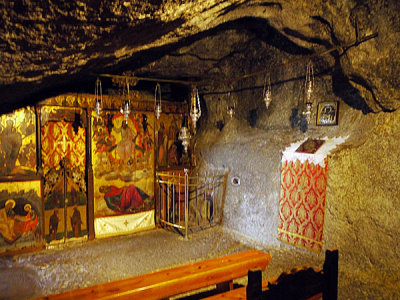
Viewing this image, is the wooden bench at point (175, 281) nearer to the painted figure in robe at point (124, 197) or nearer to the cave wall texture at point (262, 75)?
the cave wall texture at point (262, 75)

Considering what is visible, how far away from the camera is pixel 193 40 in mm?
4531

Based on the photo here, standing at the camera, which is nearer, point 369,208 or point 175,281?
point 175,281

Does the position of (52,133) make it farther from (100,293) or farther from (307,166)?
→ (307,166)

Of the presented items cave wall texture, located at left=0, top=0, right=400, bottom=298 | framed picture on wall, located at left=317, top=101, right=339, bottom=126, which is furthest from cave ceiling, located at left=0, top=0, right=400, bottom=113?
framed picture on wall, located at left=317, top=101, right=339, bottom=126

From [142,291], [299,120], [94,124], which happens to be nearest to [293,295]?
[142,291]

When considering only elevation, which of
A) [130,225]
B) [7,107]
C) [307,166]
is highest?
[7,107]

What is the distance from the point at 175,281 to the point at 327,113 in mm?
3598

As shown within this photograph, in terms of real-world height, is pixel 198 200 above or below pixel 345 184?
below

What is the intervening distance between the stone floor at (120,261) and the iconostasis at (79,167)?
0.45m

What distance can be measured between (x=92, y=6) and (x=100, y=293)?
236 cm

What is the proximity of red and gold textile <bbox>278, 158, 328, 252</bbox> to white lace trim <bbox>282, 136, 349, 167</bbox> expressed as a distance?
0.18ft

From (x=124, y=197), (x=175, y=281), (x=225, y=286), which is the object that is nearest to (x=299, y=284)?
(x=175, y=281)

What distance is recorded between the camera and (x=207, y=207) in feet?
21.5

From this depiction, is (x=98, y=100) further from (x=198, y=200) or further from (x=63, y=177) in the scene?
(x=198, y=200)
